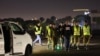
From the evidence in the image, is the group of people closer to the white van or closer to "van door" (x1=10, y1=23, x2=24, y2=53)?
the white van

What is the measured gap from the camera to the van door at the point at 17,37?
17.5 meters

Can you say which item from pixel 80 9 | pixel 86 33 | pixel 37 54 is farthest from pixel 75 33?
pixel 80 9

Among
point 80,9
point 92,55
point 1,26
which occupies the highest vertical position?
point 80,9

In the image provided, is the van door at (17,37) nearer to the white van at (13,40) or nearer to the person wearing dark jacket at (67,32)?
the white van at (13,40)

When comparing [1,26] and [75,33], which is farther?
[75,33]

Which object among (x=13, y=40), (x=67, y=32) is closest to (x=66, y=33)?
(x=67, y=32)

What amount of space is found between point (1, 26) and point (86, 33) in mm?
8545

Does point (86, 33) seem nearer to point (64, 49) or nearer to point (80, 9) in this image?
point (64, 49)

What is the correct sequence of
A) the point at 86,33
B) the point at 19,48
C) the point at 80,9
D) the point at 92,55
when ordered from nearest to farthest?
the point at 19,48, the point at 92,55, the point at 86,33, the point at 80,9

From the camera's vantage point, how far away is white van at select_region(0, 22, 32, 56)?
659 inches

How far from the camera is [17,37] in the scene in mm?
17688

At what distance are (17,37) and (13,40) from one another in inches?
15.9

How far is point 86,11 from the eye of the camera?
43781mm

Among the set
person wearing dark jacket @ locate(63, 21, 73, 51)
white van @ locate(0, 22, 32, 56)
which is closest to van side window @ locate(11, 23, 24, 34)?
white van @ locate(0, 22, 32, 56)
